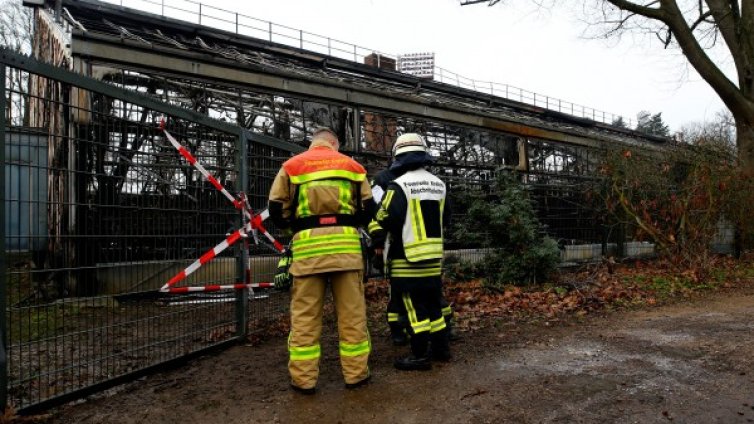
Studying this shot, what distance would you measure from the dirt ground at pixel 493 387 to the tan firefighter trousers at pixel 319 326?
0.16m

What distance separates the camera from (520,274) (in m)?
8.22

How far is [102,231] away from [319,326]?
1667 mm

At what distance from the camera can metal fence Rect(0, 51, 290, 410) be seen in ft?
10.2

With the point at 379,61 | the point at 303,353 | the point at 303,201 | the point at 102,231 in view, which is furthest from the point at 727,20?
the point at 102,231

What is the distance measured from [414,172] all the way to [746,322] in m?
4.22

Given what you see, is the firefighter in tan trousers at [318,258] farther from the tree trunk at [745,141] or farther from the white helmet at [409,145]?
the tree trunk at [745,141]

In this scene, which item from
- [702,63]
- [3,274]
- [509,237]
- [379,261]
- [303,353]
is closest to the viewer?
[3,274]

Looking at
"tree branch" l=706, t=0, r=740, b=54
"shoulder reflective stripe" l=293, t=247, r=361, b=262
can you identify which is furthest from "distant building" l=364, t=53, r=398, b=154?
"tree branch" l=706, t=0, r=740, b=54

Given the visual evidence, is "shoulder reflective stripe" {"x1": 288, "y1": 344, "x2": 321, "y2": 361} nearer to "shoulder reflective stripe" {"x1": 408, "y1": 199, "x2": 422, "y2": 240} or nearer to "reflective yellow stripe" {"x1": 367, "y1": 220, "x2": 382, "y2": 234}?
"reflective yellow stripe" {"x1": 367, "y1": 220, "x2": 382, "y2": 234}

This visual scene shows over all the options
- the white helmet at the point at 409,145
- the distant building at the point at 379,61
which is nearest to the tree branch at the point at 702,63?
the distant building at the point at 379,61

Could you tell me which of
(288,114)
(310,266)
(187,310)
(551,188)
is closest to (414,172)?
(310,266)

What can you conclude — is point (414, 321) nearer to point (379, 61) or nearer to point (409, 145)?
point (409, 145)

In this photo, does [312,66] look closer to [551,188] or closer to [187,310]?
[551,188]

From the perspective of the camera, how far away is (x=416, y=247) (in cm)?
406
